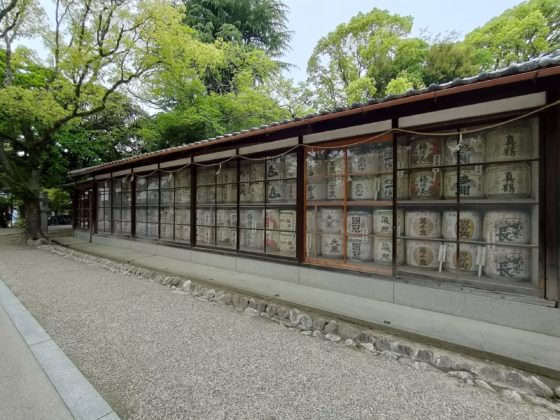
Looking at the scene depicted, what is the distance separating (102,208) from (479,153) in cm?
1185

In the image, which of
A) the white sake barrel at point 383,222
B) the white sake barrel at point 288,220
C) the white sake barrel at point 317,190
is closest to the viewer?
the white sake barrel at point 383,222

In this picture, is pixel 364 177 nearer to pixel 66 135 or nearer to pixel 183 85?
pixel 183 85

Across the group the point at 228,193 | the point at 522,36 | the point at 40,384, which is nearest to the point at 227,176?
the point at 228,193

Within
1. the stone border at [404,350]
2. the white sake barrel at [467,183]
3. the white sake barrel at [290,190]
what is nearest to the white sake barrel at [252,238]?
the white sake barrel at [290,190]

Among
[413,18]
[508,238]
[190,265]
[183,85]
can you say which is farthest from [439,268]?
[413,18]

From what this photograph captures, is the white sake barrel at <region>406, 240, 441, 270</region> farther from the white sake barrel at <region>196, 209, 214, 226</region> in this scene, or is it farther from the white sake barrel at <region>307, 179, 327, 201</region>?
the white sake barrel at <region>196, 209, 214, 226</region>

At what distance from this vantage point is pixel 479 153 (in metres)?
3.75

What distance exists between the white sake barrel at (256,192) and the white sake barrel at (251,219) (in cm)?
23

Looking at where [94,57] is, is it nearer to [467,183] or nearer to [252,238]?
[252,238]

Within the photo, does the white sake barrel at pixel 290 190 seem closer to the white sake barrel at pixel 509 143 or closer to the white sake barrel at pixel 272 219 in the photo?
the white sake barrel at pixel 272 219

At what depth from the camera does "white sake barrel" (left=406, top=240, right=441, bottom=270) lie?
13.2 ft

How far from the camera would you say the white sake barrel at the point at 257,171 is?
6052mm

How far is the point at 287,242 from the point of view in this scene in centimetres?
561

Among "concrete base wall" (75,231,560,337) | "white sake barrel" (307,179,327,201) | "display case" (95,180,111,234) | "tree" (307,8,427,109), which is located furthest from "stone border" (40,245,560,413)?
"tree" (307,8,427,109)
